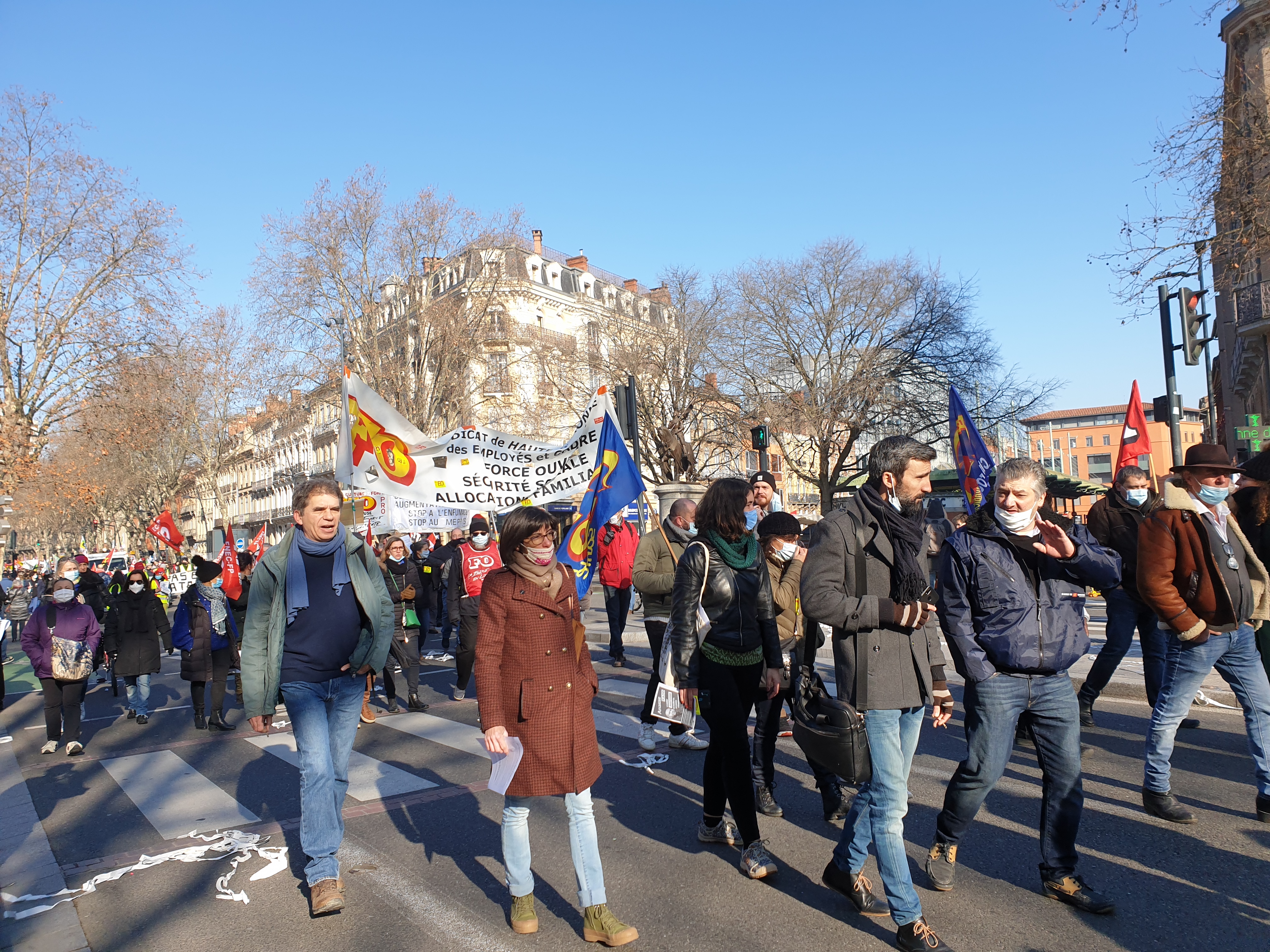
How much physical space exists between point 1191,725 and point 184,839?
662 cm

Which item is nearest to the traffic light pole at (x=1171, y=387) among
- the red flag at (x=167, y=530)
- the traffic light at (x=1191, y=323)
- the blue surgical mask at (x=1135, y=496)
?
the traffic light at (x=1191, y=323)

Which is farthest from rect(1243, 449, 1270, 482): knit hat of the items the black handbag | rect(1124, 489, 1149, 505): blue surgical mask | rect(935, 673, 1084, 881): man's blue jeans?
the black handbag

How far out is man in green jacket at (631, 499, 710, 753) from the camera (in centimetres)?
638

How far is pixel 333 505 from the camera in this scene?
4379 mm

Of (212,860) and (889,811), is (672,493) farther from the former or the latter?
(889,811)

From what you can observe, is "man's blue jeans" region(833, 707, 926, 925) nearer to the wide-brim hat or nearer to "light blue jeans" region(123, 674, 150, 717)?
the wide-brim hat

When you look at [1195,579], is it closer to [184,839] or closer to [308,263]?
[184,839]

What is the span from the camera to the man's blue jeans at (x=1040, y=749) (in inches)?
142

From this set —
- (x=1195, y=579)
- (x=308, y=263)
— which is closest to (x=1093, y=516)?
(x=1195, y=579)

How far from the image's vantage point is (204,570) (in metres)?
8.91

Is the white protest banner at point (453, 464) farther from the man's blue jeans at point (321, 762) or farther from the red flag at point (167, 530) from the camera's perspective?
the red flag at point (167, 530)

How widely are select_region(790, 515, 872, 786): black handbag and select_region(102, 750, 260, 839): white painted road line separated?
350cm

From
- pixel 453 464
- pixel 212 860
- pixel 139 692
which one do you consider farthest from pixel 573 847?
pixel 139 692

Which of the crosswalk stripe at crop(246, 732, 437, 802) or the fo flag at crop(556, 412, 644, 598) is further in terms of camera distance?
the fo flag at crop(556, 412, 644, 598)
